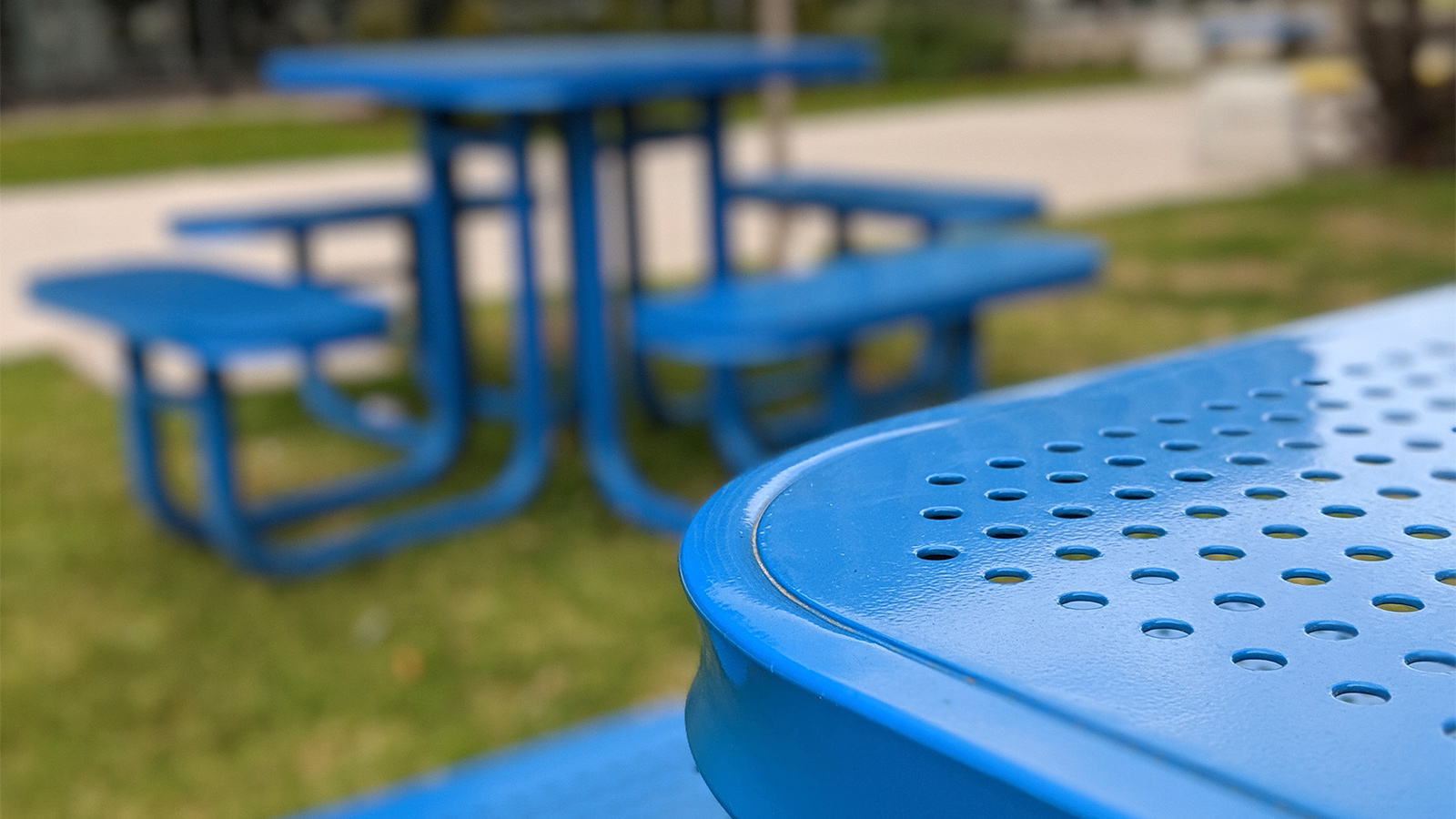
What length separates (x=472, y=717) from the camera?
2.56 meters

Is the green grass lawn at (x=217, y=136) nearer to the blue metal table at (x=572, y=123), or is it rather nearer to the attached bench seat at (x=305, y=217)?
the attached bench seat at (x=305, y=217)

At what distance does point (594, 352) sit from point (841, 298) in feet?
2.24

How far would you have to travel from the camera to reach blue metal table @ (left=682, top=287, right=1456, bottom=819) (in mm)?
518

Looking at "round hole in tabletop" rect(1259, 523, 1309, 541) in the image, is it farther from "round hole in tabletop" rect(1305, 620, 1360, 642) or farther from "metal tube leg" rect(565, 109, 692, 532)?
"metal tube leg" rect(565, 109, 692, 532)

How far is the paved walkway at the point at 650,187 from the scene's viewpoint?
6.08 m

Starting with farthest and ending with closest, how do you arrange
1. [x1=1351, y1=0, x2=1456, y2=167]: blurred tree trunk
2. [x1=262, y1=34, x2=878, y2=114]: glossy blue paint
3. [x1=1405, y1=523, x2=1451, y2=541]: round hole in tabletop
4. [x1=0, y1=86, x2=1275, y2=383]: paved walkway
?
[x1=1351, y1=0, x2=1456, y2=167]: blurred tree trunk
[x1=0, y1=86, x2=1275, y2=383]: paved walkway
[x1=262, y1=34, x2=878, y2=114]: glossy blue paint
[x1=1405, y1=523, x2=1451, y2=541]: round hole in tabletop

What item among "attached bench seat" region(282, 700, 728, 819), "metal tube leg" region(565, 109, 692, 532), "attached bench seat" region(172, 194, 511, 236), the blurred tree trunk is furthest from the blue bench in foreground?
the blurred tree trunk

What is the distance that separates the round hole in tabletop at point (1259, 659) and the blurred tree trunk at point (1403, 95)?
930cm

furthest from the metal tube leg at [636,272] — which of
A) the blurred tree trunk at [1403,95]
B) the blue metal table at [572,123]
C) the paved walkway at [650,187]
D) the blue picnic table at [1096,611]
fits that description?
the blurred tree trunk at [1403,95]

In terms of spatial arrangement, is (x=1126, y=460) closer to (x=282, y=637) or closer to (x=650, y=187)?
(x=282, y=637)

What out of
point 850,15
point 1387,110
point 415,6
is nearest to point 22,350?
point 1387,110

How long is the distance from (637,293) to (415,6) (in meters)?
14.0

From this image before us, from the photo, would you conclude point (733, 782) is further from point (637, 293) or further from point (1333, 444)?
point (637, 293)

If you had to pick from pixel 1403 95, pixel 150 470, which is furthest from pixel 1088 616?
pixel 1403 95
